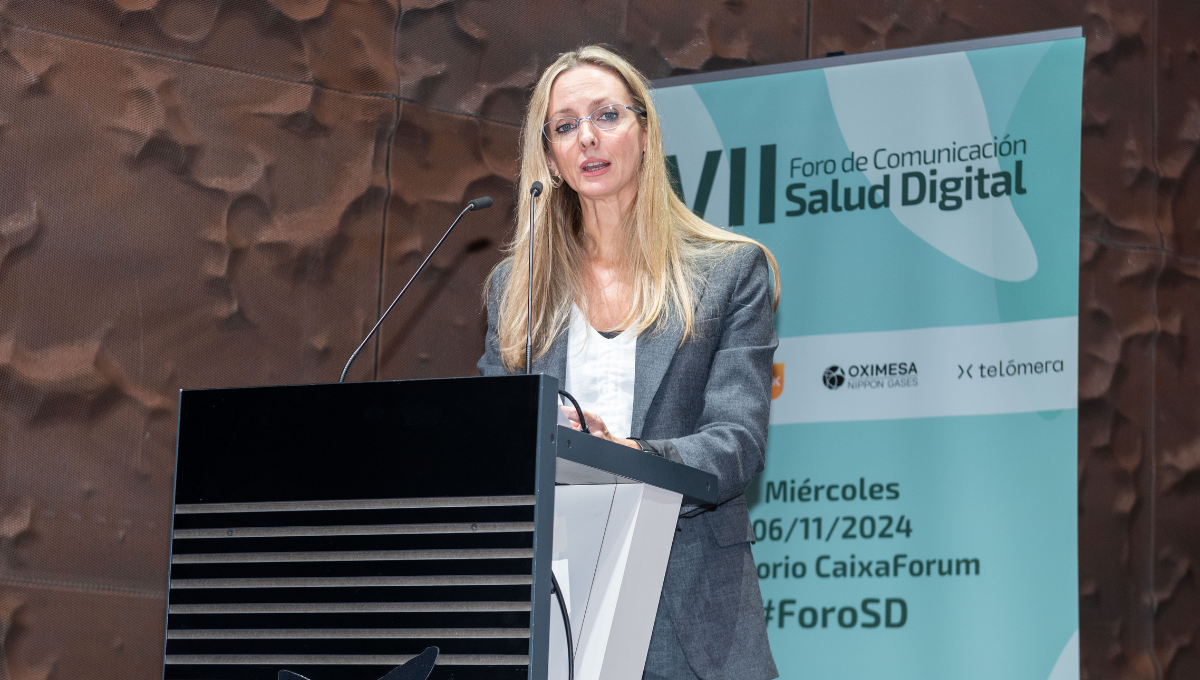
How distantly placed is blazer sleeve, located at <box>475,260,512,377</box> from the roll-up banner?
1.38 metres

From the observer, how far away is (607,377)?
1.86 meters

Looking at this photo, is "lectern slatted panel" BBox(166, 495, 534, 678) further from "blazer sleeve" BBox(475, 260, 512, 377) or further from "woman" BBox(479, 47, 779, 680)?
"blazer sleeve" BBox(475, 260, 512, 377)

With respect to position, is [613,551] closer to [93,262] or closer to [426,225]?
[93,262]

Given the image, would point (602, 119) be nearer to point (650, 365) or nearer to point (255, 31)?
point (650, 365)

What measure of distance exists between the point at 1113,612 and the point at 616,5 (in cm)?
241

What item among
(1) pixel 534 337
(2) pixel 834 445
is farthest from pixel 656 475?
(2) pixel 834 445

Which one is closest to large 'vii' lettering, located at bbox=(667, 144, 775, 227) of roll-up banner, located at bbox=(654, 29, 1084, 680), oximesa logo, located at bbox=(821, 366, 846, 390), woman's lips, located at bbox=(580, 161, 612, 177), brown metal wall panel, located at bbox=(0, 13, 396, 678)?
roll-up banner, located at bbox=(654, 29, 1084, 680)

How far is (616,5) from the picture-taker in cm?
389

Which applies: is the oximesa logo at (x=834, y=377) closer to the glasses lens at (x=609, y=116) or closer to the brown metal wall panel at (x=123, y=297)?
the brown metal wall panel at (x=123, y=297)

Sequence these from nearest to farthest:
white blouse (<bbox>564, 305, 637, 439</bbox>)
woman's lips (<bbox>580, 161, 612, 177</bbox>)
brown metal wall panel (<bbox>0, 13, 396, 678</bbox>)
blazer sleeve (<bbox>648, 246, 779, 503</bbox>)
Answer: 1. blazer sleeve (<bbox>648, 246, 779, 503</bbox>)
2. white blouse (<bbox>564, 305, 637, 439</bbox>)
3. woman's lips (<bbox>580, 161, 612, 177</bbox>)
4. brown metal wall panel (<bbox>0, 13, 396, 678</bbox>)

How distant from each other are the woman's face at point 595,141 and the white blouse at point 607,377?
271mm

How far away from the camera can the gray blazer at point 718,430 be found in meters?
1.70

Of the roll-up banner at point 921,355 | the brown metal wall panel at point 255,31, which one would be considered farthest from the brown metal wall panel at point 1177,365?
the brown metal wall panel at point 255,31

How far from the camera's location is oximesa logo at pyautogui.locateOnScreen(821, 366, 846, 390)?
10.8 ft
